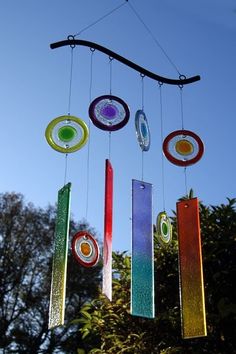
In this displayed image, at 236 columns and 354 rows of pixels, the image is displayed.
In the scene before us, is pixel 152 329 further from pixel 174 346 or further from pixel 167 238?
pixel 167 238

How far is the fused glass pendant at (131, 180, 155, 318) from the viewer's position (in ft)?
15.9

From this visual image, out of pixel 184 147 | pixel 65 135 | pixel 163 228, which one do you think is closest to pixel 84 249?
pixel 163 228

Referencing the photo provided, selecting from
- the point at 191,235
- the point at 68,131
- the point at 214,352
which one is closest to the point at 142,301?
the point at 191,235

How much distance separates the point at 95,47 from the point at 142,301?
10.2 feet

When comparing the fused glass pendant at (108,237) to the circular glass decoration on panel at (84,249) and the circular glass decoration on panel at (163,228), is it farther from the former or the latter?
the circular glass decoration on panel at (163,228)

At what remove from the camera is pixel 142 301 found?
4852 mm

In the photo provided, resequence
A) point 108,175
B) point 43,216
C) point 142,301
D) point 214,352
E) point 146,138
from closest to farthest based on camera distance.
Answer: point 142,301
point 108,175
point 146,138
point 214,352
point 43,216

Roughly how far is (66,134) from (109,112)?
56 centimetres

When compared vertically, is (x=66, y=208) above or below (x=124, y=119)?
below

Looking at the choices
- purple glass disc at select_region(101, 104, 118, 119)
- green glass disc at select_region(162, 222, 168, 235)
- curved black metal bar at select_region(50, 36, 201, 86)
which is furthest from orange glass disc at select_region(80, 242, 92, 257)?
curved black metal bar at select_region(50, 36, 201, 86)

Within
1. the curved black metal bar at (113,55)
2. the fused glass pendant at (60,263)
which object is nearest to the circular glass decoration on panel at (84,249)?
the fused glass pendant at (60,263)

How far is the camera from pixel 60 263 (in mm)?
4934

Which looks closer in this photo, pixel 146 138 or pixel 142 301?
pixel 142 301

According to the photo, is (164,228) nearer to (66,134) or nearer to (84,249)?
(84,249)
